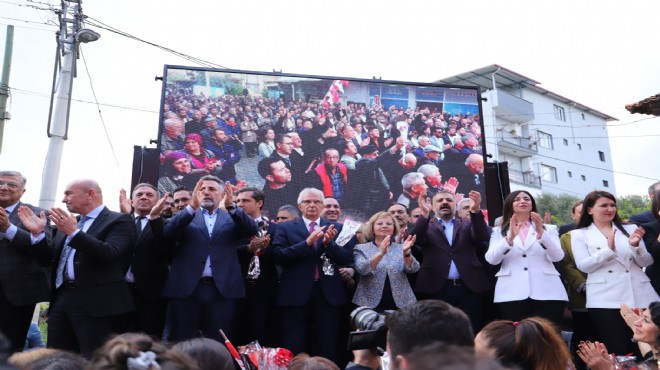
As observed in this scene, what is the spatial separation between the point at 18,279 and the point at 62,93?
A: 6278 millimetres

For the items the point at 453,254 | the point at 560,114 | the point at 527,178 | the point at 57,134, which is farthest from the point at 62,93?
the point at 560,114

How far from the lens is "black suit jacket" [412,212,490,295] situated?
18.0ft

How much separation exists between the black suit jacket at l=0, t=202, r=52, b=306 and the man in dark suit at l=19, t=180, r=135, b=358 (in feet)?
0.32

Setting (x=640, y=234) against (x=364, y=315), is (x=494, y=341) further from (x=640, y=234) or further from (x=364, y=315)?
(x=640, y=234)

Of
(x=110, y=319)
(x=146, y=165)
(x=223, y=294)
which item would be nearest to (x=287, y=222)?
(x=223, y=294)

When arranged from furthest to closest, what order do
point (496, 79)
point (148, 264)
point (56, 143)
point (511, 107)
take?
point (496, 79) → point (511, 107) → point (56, 143) → point (148, 264)

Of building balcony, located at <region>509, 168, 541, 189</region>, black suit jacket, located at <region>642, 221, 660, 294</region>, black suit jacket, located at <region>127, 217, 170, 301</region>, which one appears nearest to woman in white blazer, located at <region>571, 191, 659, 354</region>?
black suit jacket, located at <region>642, 221, 660, 294</region>

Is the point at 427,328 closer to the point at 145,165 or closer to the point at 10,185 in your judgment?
the point at 10,185

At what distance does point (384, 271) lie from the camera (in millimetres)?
5488

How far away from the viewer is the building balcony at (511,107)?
32.6 m

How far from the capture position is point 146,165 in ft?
24.2

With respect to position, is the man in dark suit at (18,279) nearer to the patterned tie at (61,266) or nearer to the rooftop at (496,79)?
the patterned tie at (61,266)

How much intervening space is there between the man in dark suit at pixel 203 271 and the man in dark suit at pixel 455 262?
160 centimetres

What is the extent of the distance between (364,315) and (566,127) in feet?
131
